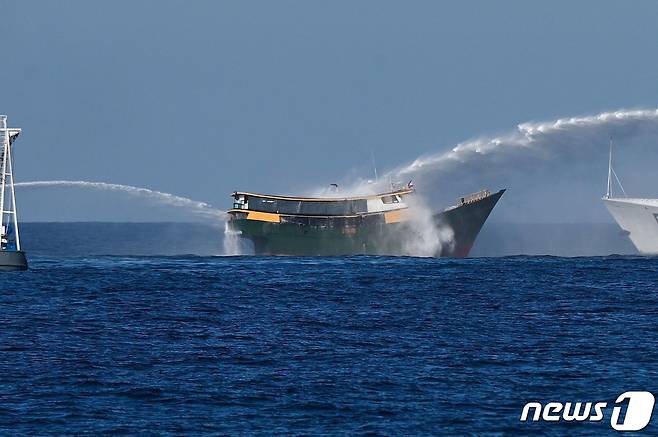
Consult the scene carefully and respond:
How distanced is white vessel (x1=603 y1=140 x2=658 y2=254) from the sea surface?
58.1 ft

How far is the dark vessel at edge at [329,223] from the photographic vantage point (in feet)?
348

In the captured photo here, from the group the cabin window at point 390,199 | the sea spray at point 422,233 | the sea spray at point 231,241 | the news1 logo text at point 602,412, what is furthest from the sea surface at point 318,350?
the sea spray at point 422,233

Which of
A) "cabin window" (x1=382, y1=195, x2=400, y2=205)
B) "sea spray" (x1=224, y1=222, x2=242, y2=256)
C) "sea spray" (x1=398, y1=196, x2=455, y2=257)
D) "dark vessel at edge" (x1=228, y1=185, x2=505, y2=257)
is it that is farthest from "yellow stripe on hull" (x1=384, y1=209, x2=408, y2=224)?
"sea spray" (x1=224, y1=222, x2=242, y2=256)

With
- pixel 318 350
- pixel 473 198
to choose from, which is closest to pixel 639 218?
pixel 473 198

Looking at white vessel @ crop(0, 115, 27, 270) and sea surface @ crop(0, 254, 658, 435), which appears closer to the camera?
sea surface @ crop(0, 254, 658, 435)

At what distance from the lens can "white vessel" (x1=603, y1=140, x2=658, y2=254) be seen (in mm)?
111625

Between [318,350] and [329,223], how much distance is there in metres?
50.7

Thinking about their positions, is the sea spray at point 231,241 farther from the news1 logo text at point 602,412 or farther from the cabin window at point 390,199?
the news1 logo text at point 602,412

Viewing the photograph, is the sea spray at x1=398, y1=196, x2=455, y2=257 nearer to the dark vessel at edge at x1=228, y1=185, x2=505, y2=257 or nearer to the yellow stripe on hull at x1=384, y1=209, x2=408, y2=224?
the dark vessel at edge at x1=228, y1=185, x2=505, y2=257

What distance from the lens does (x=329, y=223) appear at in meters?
106

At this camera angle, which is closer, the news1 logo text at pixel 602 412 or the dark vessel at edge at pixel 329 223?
the news1 logo text at pixel 602 412

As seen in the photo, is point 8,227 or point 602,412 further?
point 8,227

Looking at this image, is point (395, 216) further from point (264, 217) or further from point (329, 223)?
point (264, 217)

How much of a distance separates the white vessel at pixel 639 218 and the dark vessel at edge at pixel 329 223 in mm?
→ 15721
